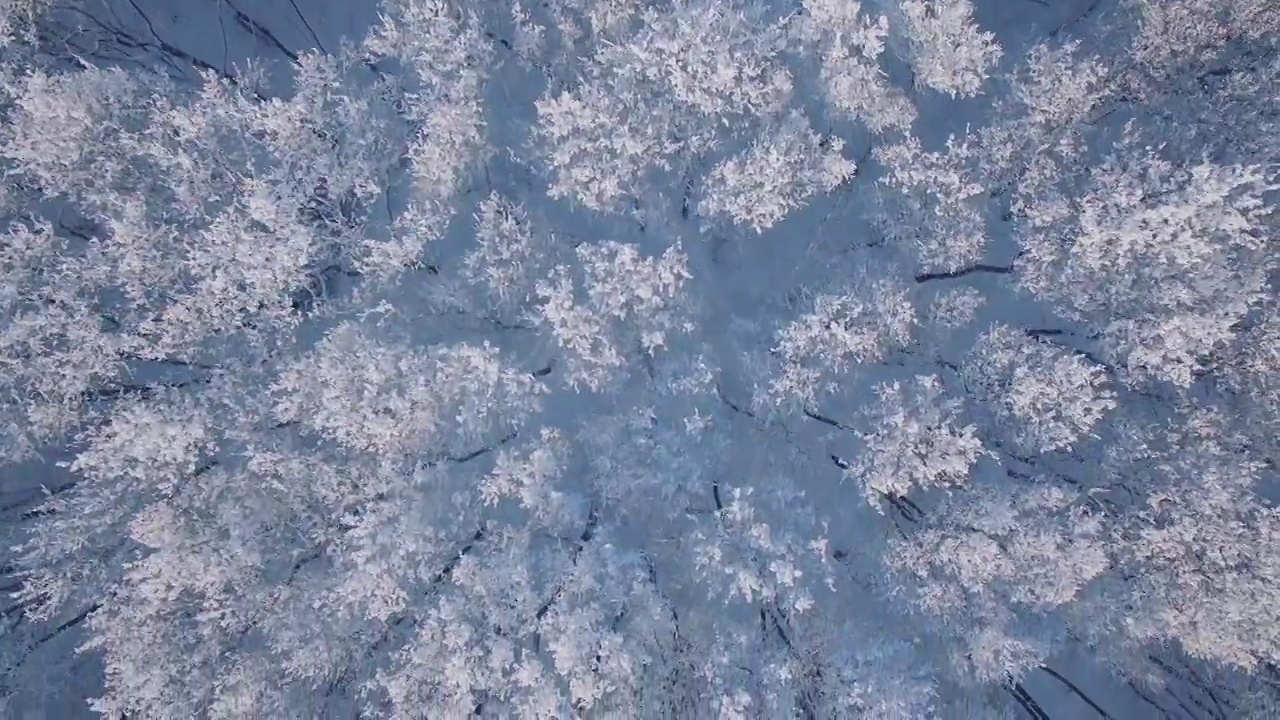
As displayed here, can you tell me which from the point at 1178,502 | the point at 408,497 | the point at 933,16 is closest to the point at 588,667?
the point at 408,497

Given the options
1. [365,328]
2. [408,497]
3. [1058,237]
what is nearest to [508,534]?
[408,497]

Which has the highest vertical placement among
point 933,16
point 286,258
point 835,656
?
point 933,16

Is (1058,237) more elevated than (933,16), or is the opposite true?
(933,16)

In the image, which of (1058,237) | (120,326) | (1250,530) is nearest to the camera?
(1250,530)

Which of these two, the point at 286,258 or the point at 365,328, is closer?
the point at 286,258

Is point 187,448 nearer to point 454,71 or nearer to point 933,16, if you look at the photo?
point 454,71

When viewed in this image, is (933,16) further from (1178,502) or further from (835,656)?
(835,656)

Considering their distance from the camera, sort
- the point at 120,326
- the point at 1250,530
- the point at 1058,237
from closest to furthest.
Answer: the point at 1250,530 < the point at 1058,237 < the point at 120,326
